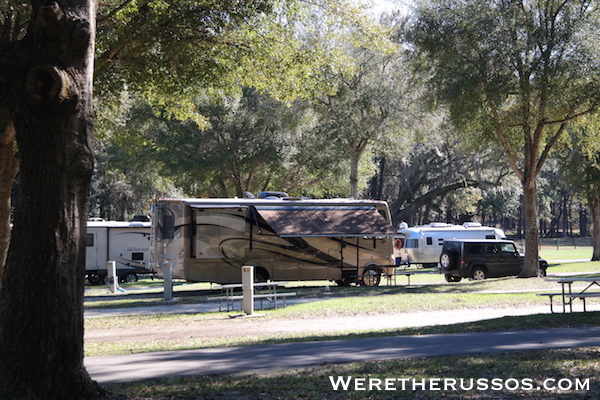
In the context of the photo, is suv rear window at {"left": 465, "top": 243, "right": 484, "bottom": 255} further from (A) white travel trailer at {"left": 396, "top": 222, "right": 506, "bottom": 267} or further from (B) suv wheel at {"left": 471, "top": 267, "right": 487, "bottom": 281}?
(A) white travel trailer at {"left": 396, "top": 222, "right": 506, "bottom": 267}

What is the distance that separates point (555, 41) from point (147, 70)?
47.9ft

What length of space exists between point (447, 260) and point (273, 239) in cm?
776

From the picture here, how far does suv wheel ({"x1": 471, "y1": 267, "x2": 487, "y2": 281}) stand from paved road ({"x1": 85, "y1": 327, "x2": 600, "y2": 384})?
604 inches

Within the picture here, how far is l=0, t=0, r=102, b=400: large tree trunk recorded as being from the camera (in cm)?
636

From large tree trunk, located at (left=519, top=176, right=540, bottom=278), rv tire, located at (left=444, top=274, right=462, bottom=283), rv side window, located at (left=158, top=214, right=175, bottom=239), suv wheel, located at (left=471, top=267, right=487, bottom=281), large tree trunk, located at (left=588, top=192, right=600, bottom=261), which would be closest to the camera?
rv side window, located at (left=158, top=214, right=175, bottom=239)

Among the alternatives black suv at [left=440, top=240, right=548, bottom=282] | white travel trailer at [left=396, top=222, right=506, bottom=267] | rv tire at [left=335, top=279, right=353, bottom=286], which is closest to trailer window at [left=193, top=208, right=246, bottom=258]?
rv tire at [left=335, top=279, right=353, bottom=286]

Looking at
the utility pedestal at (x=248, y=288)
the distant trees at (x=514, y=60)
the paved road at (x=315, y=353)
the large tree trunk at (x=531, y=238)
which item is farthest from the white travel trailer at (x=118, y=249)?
the paved road at (x=315, y=353)

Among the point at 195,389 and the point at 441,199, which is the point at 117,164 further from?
the point at 195,389

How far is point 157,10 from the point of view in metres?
15.0

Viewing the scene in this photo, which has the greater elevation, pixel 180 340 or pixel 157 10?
pixel 157 10

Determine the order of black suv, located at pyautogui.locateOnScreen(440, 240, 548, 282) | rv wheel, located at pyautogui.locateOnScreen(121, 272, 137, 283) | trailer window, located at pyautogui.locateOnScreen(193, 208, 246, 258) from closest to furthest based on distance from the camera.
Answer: trailer window, located at pyautogui.locateOnScreen(193, 208, 246, 258)
black suv, located at pyautogui.locateOnScreen(440, 240, 548, 282)
rv wheel, located at pyautogui.locateOnScreen(121, 272, 137, 283)

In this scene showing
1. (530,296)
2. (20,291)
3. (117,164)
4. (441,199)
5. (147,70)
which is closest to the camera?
(20,291)

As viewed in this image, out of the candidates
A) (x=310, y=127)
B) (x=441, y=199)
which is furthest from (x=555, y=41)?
(x=441, y=199)

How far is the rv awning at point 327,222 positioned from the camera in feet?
76.8
